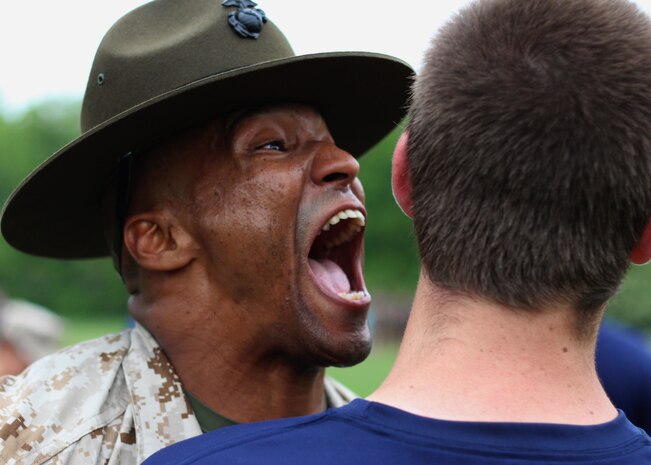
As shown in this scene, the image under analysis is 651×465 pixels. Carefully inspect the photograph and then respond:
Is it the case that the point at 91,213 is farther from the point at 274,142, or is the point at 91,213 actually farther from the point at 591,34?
the point at 591,34

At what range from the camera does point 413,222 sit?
7.12 ft

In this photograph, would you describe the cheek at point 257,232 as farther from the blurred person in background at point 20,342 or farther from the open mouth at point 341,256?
the blurred person in background at point 20,342

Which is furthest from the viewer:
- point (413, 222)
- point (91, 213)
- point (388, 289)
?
point (388, 289)

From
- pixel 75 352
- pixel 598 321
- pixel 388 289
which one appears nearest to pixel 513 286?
pixel 598 321

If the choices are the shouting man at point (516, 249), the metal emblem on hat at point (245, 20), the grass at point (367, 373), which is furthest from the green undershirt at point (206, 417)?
the grass at point (367, 373)

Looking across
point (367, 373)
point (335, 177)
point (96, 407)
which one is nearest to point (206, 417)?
point (96, 407)

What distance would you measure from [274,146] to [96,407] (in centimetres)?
104

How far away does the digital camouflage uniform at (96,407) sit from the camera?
3.15m

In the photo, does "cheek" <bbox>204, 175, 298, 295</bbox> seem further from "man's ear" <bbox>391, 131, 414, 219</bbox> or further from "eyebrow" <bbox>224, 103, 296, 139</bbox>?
"man's ear" <bbox>391, 131, 414, 219</bbox>

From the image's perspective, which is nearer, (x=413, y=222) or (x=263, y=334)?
(x=413, y=222)

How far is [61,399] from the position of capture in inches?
129

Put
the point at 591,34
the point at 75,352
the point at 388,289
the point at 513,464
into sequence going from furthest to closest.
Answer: the point at 388,289 < the point at 75,352 < the point at 591,34 < the point at 513,464

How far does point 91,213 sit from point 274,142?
0.79 meters

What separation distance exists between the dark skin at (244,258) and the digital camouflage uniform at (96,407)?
5.0 inches
